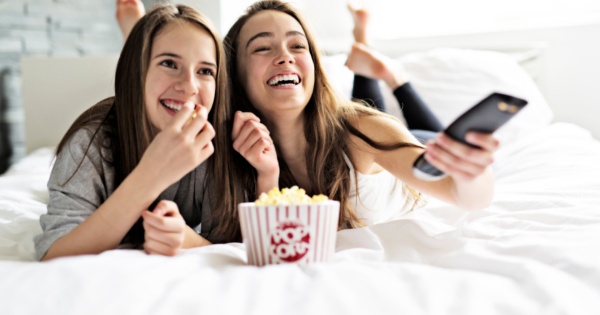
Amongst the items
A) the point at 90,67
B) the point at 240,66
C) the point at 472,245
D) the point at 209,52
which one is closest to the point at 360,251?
the point at 472,245

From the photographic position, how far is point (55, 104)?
255 centimetres

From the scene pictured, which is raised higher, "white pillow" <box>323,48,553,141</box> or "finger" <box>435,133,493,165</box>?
"finger" <box>435,133,493,165</box>

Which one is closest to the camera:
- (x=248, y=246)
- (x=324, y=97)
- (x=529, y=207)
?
(x=248, y=246)

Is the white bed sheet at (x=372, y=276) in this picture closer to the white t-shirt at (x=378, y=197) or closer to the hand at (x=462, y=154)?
the hand at (x=462, y=154)

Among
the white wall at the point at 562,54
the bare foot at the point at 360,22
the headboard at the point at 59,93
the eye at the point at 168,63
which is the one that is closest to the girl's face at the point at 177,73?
the eye at the point at 168,63

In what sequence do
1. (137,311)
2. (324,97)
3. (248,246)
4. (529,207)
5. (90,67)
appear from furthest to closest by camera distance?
(90,67)
(324,97)
(529,207)
(248,246)
(137,311)

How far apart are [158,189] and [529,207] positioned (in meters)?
0.64

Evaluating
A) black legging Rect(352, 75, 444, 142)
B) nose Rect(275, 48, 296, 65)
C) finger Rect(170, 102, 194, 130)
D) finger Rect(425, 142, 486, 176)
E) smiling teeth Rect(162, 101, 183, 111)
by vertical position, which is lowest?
black legging Rect(352, 75, 444, 142)

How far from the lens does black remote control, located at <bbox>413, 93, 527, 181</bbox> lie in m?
0.69

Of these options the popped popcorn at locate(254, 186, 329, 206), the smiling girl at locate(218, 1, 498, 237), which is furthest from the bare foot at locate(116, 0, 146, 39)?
the popped popcorn at locate(254, 186, 329, 206)

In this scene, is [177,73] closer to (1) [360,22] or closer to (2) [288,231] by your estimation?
(2) [288,231]

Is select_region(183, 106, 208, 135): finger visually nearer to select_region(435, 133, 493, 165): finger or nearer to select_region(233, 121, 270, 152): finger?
select_region(233, 121, 270, 152): finger

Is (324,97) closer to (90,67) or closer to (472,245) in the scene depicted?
(472,245)

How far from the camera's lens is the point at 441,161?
805mm
